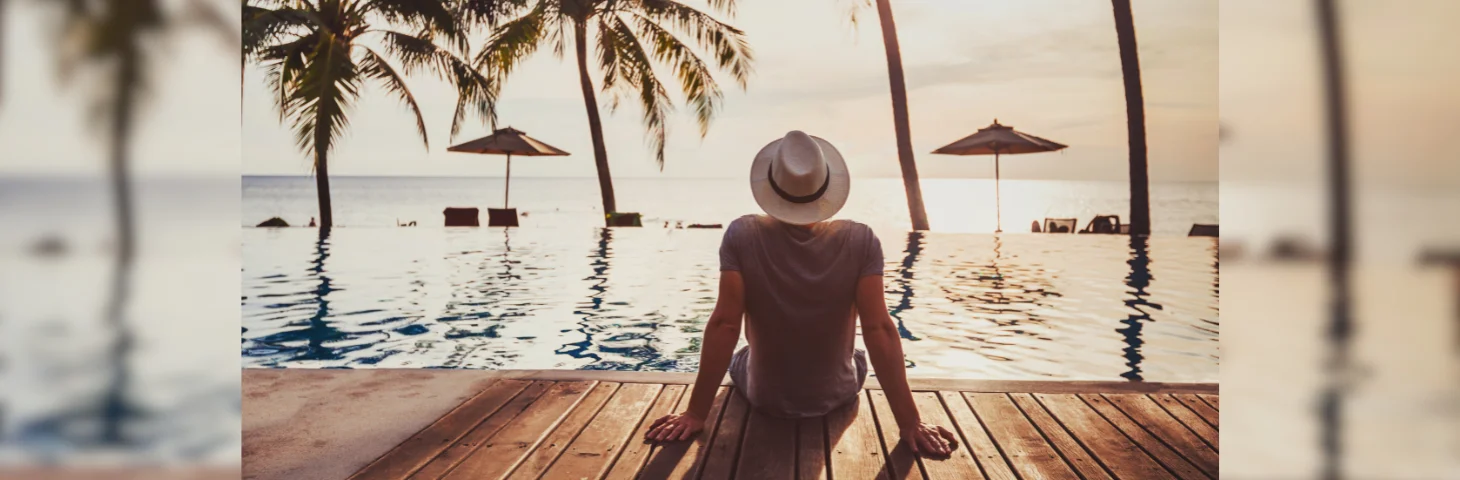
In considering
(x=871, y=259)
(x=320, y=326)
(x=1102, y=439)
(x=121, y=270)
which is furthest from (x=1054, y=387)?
(x=320, y=326)

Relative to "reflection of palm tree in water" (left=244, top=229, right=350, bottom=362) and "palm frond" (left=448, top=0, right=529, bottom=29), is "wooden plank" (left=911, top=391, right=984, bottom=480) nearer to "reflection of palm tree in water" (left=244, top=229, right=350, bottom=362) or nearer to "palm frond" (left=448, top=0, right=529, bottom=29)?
"reflection of palm tree in water" (left=244, top=229, right=350, bottom=362)

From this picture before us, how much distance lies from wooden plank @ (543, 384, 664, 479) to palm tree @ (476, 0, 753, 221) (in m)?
11.3

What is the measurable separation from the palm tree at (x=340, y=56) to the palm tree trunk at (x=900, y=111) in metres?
6.65

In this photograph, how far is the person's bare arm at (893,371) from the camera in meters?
2.62

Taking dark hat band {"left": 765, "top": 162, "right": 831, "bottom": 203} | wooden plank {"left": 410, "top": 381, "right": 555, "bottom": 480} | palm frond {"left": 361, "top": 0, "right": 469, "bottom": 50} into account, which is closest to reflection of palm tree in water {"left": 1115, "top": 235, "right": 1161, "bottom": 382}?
dark hat band {"left": 765, "top": 162, "right": 831, "bottom": 203}

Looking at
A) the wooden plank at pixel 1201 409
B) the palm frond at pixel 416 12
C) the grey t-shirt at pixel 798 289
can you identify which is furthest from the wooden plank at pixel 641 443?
the palm frond at pixel 416 12

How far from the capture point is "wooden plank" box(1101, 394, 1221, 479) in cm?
257

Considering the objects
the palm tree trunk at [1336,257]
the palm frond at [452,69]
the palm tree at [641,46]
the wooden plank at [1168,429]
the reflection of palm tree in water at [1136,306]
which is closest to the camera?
the palm tree trunk at [1336,257]

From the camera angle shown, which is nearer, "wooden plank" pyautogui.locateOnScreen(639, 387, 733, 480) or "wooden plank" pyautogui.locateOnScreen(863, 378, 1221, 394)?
"wooden plank" pyautogui.locateOnScreen(639, 387, 733, 480)

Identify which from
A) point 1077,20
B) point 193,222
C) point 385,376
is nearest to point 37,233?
point 193,222

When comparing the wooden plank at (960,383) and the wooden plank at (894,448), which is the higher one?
the wooden plank at (960,383)

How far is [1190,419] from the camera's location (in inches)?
119

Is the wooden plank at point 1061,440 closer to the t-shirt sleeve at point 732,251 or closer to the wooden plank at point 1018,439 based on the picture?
the wooden plank at point 1018,439

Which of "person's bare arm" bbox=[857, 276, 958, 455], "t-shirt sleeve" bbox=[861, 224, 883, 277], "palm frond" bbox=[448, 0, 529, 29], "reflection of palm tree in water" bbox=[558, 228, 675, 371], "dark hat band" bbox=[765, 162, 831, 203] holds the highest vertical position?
"palm frond" bbox=[448, 0, 529, 29]
